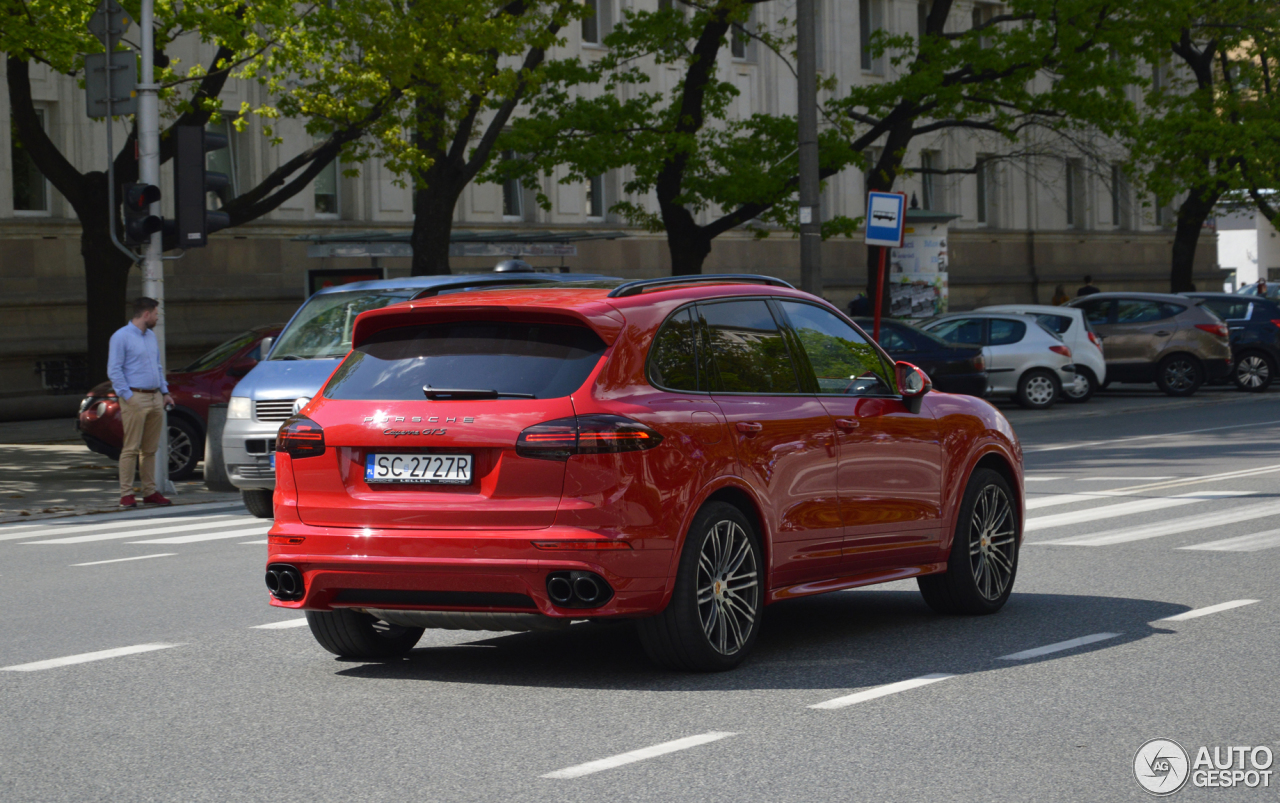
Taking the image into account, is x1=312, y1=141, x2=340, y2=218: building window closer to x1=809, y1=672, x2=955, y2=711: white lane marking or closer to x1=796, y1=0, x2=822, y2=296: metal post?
x1=796, y1=0, x2=822, y2=296: metal post

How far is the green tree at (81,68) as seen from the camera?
1964 centimetres

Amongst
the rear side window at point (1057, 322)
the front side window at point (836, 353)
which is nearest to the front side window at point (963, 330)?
the rear side window at point (1057, 322)

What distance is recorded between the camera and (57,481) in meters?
18.9

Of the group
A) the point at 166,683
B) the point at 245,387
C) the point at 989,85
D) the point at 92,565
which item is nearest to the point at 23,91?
the point at 245,387

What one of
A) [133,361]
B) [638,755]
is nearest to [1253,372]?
[133,361]

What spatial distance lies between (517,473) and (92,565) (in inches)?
232

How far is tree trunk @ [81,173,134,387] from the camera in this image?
22.7 metres

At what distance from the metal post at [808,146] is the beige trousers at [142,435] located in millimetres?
8521

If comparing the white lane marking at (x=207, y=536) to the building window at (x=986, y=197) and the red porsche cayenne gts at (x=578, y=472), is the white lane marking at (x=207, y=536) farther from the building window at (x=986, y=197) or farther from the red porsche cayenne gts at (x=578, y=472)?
the building window at (x=986, y=197)

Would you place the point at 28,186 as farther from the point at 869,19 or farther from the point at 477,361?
the point at 477,361

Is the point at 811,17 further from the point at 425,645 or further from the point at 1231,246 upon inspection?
the point at 1231,246

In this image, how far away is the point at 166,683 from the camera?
7246 millimetres

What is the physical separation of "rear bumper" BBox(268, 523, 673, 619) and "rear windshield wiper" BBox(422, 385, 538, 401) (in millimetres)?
528

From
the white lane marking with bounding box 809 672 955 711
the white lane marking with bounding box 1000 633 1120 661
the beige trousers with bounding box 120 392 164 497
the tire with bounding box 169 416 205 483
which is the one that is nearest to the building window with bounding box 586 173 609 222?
the tire with bounding box 169 416 205 483
